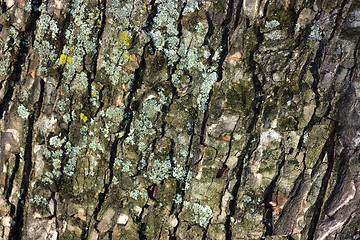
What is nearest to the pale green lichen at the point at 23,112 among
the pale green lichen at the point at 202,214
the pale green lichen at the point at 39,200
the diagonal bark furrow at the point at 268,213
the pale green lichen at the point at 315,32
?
the pale green lichen at the point at 39,200

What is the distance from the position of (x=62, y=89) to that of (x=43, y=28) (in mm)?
347

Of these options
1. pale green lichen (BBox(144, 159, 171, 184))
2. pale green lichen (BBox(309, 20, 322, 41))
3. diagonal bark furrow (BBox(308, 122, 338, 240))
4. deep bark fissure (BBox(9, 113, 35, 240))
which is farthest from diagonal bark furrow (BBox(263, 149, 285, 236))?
deep bark fissure (BBox(9, 113, 35, 240))

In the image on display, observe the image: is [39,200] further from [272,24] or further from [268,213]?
[272,24]

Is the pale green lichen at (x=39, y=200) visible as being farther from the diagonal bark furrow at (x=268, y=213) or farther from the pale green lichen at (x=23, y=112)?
the diagonal bark furrow at (x=268, y=213)

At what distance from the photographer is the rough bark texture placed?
5.41 ft

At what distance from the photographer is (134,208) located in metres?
1.80

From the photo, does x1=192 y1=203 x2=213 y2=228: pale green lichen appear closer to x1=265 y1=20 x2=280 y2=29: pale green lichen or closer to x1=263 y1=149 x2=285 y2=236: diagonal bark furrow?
x1=263 y1=149 x2=285 y2=236: diagonal bark furrow

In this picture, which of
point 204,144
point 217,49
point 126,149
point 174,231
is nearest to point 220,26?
point 217,49

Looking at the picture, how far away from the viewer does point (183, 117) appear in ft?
5.73

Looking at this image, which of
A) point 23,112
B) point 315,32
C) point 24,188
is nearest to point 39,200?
point 24,188

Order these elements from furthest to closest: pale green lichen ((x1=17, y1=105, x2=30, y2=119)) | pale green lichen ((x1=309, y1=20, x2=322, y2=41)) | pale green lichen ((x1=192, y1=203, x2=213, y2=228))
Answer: pale green lichen ((x1=17, y1=105, x2=30, y2=119)) < pale green lichen ((x1=192, y1=203, x2=213, y2=228)) < pale green lichen ((x1=309, y1=20, x2=322, y2=41))

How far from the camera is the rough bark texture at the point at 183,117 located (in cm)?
165

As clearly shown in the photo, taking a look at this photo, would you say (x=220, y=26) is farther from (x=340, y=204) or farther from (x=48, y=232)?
(x=48, y=232)

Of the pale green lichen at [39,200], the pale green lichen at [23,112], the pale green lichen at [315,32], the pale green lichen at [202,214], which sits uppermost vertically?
the pale green lichen at [315,32]
